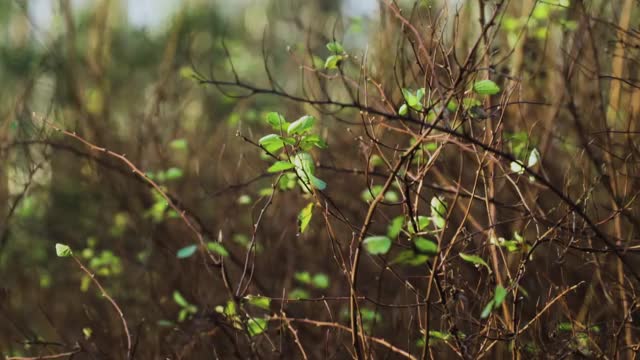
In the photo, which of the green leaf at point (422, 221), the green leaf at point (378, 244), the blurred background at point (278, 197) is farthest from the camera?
the blurred background at point (278, 197)

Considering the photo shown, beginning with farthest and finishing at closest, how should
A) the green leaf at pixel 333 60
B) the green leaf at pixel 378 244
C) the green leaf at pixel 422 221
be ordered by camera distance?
the green leaf at pixel 333 60 → the green leaf at pixel 422 221 → the green leaf at pixel 378 244

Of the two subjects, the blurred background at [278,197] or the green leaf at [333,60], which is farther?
the blurred background at [278,197]

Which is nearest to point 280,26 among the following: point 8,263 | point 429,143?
point 8,263

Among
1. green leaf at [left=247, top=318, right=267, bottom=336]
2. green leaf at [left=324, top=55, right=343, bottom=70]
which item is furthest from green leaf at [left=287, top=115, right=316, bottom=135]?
green leaf at [left=247, top=318, right=267, bottom=336]

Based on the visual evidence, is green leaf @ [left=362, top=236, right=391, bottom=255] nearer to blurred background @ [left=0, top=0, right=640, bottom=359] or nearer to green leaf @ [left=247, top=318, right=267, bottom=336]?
blurred background @ [left=0, top=0, right=640, bottom=359]

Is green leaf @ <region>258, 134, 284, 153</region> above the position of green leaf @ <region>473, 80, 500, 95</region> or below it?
below

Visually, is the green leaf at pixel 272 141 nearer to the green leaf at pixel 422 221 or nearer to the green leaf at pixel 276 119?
the green leaf at pixel 276 119

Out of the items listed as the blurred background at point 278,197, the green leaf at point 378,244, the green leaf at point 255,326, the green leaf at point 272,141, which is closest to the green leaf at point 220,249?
the blurred background at point 278,197

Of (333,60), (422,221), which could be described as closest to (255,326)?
(422,221)

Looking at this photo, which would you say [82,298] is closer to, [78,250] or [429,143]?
[78,250]

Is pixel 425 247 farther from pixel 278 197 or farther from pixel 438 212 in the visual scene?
pixel 278 197

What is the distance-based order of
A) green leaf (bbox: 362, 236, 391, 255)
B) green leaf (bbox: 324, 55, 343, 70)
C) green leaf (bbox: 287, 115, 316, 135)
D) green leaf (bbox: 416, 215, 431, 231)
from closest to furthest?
green leaf (bbox: 362, 236, 391, 255) < green leaf (bbox: 287, 115, 316, 135) < green leaf (bbox: 416, 215, 431, 231) < green leaf (bbox: 324, 55, 343, 70)

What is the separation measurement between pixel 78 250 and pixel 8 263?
55 centimetres

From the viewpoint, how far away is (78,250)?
5.06 m
